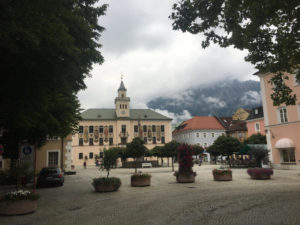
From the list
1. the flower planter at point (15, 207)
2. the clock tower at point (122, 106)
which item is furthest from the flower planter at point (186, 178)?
the clock tower at point (122, 106)

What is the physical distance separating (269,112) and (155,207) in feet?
86.8

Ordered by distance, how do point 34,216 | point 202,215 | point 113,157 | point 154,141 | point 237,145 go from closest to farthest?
point 202,215 → point 34,216 → point 113,157 → point 237,145 → point 154,141

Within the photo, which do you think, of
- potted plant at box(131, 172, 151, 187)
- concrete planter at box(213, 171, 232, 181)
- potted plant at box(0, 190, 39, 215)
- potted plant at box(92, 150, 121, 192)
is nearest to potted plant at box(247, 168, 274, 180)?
concrete planter at box(213, 171, 232, 181)

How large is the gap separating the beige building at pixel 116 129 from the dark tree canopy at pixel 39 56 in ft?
187

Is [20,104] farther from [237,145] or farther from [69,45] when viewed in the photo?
[237,145]

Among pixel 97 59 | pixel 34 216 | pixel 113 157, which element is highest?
pixel 97 59

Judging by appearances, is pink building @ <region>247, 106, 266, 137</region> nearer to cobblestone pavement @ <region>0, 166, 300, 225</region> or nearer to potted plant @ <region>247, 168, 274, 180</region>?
potted plant @ <region>247, 168, 274, 180</region>

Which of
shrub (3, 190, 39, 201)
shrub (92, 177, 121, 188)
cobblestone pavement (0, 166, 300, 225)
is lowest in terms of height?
cobblestone pavement (0, 166, 300, 225)

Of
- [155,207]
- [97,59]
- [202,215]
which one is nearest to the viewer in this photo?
[202,215]

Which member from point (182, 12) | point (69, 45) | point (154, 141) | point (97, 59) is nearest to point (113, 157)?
point (97, 59)

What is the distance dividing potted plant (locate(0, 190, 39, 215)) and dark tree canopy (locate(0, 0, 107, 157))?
8.61ft

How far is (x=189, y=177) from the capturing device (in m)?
17.7

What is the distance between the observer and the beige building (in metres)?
68.9

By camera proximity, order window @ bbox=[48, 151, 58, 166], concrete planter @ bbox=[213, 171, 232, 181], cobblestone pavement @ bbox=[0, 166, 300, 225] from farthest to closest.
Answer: window @ bbox=[48, 151, 58, 166]
concrete planter @ bbox=[213, 171, 232, 181]
cobblestone pavement @ bbox=[0, 166, 300, 225]
